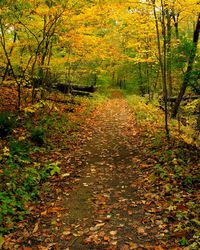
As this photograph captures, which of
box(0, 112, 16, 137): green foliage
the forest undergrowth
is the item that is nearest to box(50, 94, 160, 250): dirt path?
the forest undergrowth

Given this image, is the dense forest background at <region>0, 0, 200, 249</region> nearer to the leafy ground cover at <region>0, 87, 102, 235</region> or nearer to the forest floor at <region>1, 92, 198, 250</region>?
the leafy ground cover at <region>0, 87, 102, 235</region>

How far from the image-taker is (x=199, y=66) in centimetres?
805

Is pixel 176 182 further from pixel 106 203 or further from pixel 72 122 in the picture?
pixel 72 122

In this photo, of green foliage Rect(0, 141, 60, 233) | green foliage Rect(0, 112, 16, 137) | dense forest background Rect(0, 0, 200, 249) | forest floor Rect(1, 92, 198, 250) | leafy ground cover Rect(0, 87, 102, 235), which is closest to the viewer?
forest floor Rect(1, 92, 198, 250)

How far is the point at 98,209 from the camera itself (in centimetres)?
604

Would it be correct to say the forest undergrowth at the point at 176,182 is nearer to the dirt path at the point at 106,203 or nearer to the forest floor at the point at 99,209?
the forest floor at the point at 99,209

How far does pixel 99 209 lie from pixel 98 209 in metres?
0.02

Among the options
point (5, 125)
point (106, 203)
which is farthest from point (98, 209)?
point (5, 125)

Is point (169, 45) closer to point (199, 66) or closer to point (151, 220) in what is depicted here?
point (199, 66)

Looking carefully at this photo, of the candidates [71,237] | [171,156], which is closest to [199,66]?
[171,156]

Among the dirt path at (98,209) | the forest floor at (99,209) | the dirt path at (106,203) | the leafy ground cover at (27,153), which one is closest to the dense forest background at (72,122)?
the leafy ground cover at (27,153)

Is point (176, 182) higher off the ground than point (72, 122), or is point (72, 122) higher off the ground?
point (72, 122)

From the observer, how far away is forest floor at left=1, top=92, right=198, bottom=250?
4.91 metres

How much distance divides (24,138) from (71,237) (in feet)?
16.9
